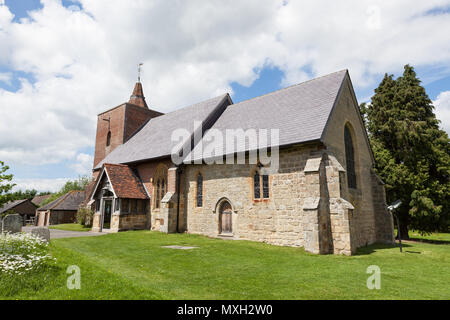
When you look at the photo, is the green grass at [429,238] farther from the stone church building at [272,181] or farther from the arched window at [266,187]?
the arched window at [266,187]

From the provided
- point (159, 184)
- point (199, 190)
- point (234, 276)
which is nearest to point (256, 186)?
point (199, 190)

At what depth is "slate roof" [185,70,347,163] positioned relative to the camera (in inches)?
536

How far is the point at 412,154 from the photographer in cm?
2122

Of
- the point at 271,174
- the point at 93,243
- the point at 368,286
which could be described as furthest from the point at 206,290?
the point at 93,243

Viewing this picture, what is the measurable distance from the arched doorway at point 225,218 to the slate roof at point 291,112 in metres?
3.26

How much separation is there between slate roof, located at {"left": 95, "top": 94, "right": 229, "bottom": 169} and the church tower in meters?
1.52

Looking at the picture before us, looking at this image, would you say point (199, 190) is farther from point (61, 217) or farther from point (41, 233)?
point (61, 217)

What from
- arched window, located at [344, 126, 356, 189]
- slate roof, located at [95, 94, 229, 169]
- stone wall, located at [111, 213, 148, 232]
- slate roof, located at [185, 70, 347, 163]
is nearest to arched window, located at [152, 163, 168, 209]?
slate roof, located at [95, 94, 229, 169]

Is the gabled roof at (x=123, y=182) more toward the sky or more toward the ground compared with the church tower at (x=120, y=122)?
more toward the ground

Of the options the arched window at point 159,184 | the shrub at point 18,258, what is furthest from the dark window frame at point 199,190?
the shrub at point 18,258

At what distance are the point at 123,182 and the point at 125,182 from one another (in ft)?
0.61

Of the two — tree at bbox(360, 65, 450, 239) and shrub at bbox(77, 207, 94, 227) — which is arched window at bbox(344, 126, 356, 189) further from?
shrub at bbox(77, 207, 94, 227)

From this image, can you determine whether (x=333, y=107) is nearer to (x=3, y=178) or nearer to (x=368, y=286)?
(x=368, y=286)

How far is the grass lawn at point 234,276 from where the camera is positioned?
5.92 meters
